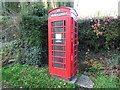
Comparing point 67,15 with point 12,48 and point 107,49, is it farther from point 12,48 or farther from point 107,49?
point 12,48

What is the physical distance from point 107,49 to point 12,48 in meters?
5.96

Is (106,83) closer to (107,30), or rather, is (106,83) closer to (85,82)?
(85,82)

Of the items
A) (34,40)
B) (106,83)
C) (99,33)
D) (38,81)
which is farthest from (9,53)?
(99,33)

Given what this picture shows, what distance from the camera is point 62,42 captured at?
9.94 ft

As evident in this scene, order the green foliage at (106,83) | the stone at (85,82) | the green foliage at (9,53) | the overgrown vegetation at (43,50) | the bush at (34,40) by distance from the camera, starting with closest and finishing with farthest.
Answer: the green foliage at (106,83) < the stone at (85,82) < the overgrown vegetation at (43,50) < the bush at (34,40) < the green foliage at (9,53)

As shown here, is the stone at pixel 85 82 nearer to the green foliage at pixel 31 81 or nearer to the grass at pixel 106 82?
the grass at pixel 106 82

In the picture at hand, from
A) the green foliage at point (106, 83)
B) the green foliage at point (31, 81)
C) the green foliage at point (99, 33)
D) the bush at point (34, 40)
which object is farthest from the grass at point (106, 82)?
the bush at point (34, 40)

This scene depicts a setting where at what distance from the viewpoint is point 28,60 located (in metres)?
4.33

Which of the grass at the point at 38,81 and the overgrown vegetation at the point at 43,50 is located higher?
the overgrown vegetation at the point at 43,50

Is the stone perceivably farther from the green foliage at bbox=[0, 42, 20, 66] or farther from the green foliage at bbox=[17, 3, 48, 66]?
the green foliage at bbox=[0, 42, 20, 66]

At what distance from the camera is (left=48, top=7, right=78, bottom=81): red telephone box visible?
9.29 feet

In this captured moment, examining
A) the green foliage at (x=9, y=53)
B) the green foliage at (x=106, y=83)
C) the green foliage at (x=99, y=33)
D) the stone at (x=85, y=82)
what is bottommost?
the stone at (x=85, y=82)

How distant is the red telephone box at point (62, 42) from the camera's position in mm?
2833

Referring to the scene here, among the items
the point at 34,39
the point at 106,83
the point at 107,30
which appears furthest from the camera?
the point at 107,30
